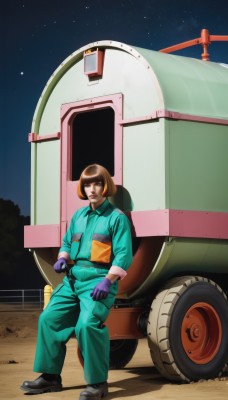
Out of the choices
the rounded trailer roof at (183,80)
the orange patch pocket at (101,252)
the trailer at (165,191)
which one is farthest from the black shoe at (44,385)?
the rounded trailer roof at (183,80)

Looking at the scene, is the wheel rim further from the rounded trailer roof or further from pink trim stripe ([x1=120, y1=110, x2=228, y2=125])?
the rounded trailer roof

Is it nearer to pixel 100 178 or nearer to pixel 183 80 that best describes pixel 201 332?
pixel 100 178

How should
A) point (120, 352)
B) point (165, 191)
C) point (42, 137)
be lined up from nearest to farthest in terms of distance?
1. point (165, 191)
2. point (42, 137)
3. point (120, 352)

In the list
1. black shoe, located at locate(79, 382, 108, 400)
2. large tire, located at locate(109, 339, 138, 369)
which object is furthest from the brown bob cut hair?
large tire, located at locate(109, 339, 138, 369)

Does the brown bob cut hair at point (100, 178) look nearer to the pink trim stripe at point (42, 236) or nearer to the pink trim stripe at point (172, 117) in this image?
the pink trim stripe at point (172, 117)

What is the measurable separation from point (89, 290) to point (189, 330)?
46.9 inches

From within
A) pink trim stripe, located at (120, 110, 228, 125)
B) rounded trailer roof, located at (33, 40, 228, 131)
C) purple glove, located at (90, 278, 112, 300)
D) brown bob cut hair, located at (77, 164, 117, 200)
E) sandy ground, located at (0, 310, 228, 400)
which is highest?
rounded trailer roof, located at (33, 40, 228, 131)

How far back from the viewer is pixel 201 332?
7.69 meters

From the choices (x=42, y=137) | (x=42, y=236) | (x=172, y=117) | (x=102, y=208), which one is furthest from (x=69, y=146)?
(x=102, y=208)

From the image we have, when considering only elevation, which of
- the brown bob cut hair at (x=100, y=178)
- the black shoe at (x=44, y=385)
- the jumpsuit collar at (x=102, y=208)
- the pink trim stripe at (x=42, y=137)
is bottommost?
the black shoe at (x=44, y=385)

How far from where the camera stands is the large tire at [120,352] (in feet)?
28.8

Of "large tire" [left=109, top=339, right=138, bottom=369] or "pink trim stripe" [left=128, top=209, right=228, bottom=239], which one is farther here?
"large tire" [left=109, top=339, right=138, bottom=369]

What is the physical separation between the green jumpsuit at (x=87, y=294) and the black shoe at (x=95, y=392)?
0.19 ft

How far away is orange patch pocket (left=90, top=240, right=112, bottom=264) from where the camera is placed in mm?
6934
